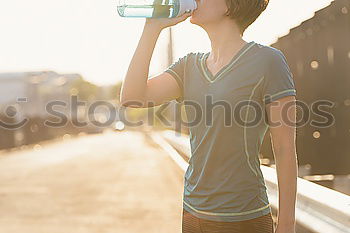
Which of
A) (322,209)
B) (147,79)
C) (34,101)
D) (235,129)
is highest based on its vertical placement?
(147,79)

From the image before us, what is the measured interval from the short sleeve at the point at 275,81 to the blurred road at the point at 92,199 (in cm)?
526

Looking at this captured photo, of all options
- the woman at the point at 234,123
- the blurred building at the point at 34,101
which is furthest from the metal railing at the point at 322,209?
the blurred building at the point at 34,101

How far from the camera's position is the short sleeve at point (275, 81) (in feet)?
6.94

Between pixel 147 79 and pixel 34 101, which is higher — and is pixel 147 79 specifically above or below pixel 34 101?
above

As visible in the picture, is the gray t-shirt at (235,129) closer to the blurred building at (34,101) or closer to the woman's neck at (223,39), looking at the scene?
the woman's neck at (223,39)

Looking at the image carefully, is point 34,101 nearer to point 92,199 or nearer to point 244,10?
point 92,199

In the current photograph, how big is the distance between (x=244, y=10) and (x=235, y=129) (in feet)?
1.50

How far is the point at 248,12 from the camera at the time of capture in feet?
7.55

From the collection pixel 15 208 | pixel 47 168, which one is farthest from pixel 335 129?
pixel 47 168

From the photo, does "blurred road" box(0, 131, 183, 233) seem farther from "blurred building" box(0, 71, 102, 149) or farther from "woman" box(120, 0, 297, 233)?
"blurred building" box(0, 71, 102, 149)

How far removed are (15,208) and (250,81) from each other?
8.02 m

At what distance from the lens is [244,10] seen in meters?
2.28

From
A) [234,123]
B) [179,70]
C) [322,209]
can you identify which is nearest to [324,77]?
[322,209]

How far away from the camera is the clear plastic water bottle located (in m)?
2.19
